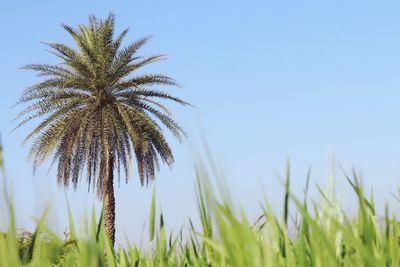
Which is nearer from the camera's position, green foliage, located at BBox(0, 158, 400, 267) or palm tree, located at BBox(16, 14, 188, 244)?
green foliage, located at BBox(0, 158, 400, 267)

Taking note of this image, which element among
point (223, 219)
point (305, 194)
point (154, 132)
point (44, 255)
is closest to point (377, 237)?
point (305, 194)

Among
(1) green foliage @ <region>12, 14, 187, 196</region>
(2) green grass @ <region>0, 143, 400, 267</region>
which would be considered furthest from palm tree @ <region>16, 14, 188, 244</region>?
(2) green grass @ <region>0, 143, 400, 267</region>

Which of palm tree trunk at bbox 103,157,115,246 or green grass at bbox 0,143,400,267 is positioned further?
palm tree trunk at bbox 103,157,115,246

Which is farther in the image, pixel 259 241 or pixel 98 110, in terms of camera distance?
pixel 98 110

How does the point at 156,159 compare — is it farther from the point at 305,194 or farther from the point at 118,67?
the point at 305,194

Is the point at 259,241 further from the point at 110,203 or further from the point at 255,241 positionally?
the point at 110,203

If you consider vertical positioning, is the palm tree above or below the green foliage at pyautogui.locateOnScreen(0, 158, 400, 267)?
above

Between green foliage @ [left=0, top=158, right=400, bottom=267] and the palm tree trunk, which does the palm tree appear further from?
green foliage @ [left=0, top=158, right=400, bottom=267]

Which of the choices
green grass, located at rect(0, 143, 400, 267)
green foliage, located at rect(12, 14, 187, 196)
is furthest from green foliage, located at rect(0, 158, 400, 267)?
green foliage, located at rect(12, 14, 187, 196)

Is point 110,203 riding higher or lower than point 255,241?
higher

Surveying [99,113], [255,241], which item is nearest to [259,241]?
[255,241]

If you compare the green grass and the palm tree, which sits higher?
the palm tree

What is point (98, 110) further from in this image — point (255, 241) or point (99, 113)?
point (255, 241)

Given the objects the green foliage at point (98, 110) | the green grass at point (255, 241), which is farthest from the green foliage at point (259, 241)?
the green foliage at point (98, 110)
